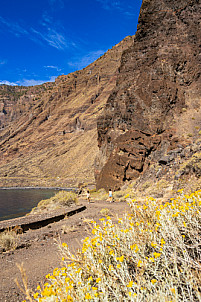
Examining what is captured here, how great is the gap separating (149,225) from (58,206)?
13.7 metres

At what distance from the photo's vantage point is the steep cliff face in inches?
681

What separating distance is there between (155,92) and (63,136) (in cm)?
8128

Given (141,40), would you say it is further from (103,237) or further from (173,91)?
(103,237)

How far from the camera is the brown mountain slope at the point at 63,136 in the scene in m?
69.6

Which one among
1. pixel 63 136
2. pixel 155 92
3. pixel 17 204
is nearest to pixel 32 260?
pixel 155 92

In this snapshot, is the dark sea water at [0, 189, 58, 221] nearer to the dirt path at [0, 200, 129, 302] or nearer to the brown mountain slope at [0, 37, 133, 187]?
the dirt path at [0, 200, 129, 302]

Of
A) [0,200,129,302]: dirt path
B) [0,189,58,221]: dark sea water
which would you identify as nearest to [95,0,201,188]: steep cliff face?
[0,200,129,302]: dirt path

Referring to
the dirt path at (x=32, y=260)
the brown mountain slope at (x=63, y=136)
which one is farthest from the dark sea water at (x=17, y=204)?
the brown mountain slope at (x=63, y=136)

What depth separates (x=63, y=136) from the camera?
314 feet

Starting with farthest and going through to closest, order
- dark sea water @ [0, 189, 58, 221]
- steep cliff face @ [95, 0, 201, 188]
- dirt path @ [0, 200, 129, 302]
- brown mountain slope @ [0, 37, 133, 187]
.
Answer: brown mountain slope @ [0, 37, 133, 187] < dark sea water @ [0, 189, 58, 221] < steep cliff face @ [95, 0, 201, 188] < dirt path @ [0, 200, 129, 302]

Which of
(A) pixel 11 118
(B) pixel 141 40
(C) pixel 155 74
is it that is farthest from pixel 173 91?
(A) pixel 11 118

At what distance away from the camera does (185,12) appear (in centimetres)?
2036

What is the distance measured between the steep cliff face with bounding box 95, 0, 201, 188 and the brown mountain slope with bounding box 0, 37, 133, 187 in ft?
119

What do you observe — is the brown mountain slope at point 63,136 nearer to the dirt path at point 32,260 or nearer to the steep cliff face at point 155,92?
the steep cliff face at point 155,92
